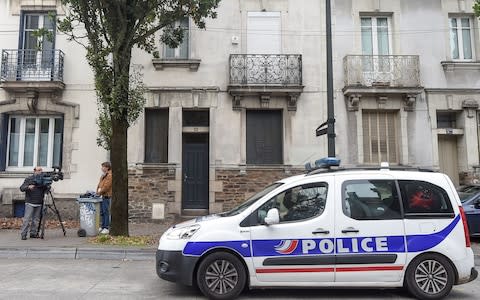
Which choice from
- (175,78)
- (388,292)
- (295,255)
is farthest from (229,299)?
(175,78)

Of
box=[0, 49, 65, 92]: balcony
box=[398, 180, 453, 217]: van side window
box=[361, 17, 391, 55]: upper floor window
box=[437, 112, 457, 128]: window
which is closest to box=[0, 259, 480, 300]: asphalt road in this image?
box=[398, 180, 453, 217]: van side window

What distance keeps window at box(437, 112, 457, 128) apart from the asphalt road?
9321 mm

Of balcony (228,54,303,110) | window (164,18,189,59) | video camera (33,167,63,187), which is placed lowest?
video camera (33,167,63,187)

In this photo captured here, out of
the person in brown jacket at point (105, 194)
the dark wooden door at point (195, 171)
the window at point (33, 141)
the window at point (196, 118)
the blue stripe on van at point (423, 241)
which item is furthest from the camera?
the window at point (196, 118)

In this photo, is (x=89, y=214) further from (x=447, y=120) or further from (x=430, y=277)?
(x=447, y=120)

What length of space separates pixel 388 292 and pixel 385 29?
11.3 m

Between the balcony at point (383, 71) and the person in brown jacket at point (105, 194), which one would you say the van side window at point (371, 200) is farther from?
the balcony at point (383, 71)

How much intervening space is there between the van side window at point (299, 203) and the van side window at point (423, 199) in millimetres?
1147

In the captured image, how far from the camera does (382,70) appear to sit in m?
14.6

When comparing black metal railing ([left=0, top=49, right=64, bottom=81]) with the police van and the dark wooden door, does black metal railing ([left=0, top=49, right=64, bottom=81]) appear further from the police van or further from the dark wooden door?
the police van

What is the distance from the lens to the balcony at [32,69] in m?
14.1

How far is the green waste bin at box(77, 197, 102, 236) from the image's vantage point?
436 inches

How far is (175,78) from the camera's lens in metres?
14.6

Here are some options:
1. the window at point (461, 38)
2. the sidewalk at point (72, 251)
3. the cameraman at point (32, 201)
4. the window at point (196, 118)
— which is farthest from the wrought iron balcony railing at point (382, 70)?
the cameraman at point (32, 201)
